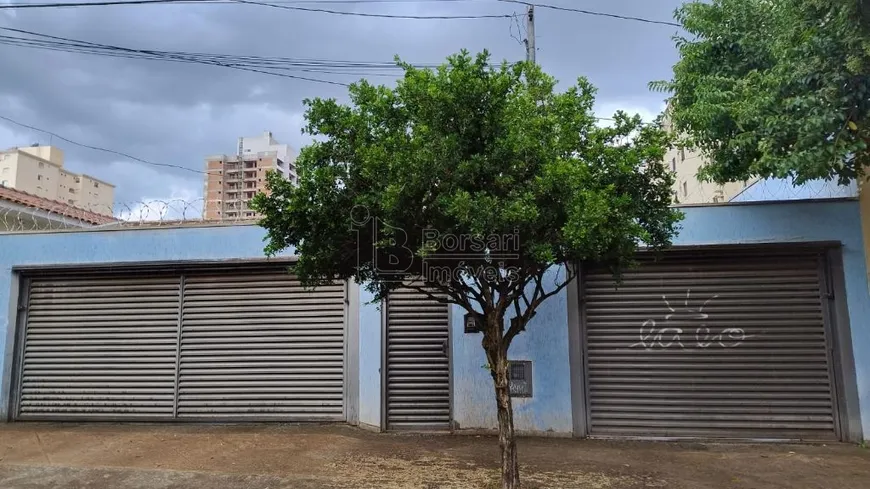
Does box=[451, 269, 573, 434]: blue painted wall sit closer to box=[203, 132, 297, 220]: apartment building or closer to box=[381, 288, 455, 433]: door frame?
box=[381, 288, 455, 433]: door frame

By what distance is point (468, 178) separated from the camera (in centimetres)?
488

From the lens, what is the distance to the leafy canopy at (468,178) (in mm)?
4723

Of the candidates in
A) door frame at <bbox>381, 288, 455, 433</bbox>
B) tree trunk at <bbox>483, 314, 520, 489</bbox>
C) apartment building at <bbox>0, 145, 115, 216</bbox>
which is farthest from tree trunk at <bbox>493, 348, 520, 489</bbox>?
apartment building at <bbox>0, 145, 115, 216</bbox>

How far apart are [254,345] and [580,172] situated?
6.42 m

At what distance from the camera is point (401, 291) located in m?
8.59

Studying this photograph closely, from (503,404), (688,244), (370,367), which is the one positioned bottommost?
(503,404)

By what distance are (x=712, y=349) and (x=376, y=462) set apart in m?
4.90

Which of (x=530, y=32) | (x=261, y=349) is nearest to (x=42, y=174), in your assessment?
(x=261, y=349)

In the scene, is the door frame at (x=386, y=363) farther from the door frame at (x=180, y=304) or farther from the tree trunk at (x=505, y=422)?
the tree trunk at (x=505, y=422)

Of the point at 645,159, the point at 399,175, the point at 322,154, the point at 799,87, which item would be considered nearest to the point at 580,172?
the point at 645,159

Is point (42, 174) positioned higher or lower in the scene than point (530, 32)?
higher

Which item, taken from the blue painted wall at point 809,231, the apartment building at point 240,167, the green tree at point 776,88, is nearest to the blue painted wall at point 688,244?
the blue painted wall at point 809,231

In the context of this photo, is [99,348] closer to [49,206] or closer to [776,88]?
[49,206]

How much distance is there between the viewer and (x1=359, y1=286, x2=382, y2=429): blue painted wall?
8531mm
